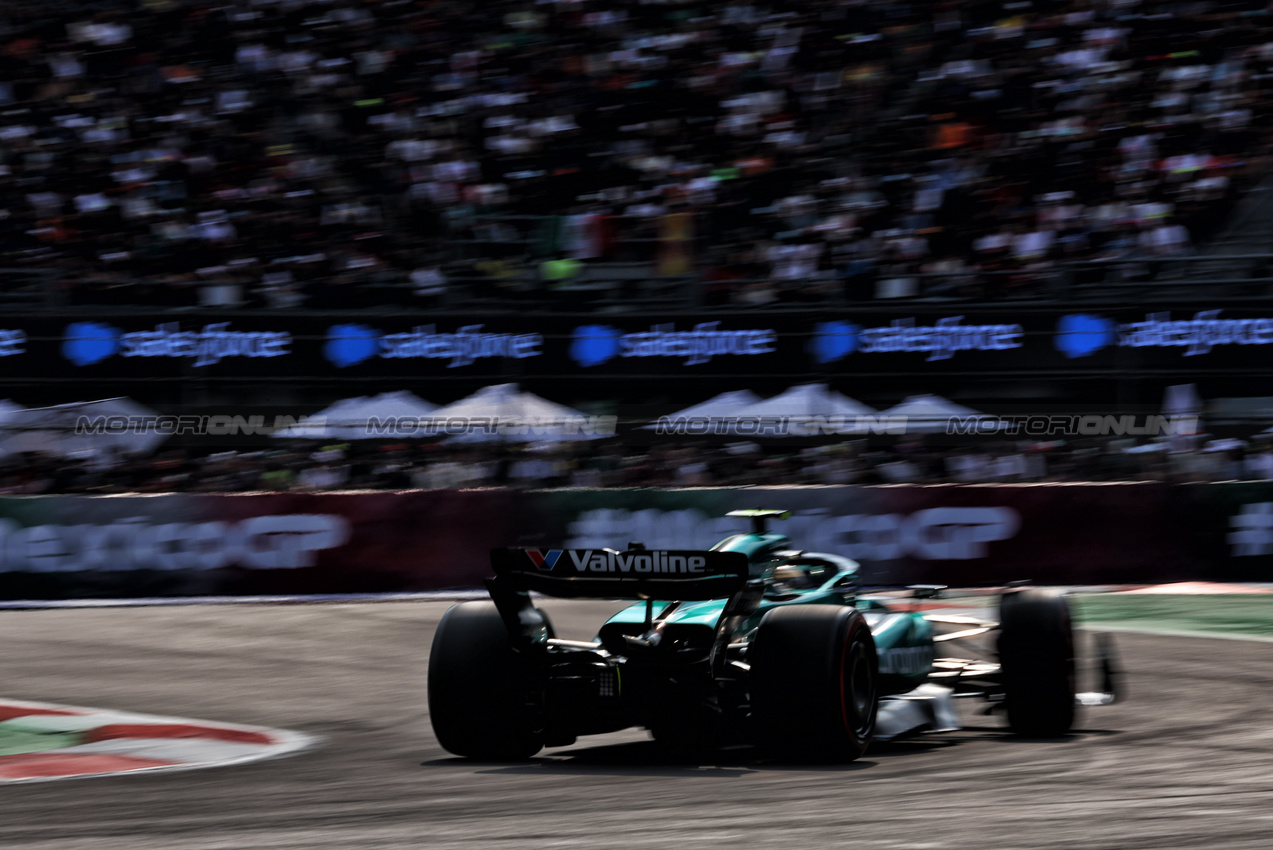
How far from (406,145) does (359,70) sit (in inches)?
66.4

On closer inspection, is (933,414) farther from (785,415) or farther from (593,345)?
(593,345)

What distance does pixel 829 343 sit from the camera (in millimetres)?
16844

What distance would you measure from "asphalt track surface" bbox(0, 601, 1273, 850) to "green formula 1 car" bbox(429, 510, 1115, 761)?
0.51ft

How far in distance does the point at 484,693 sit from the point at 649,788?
1.14m

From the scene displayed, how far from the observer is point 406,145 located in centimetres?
2078

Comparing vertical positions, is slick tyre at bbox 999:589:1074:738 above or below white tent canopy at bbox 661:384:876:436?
below

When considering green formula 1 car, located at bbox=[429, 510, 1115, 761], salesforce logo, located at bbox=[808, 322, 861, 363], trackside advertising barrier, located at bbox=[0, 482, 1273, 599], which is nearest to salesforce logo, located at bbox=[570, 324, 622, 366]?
trackside advertising barrier, located at bbox=[0, 482, 1273, 599]

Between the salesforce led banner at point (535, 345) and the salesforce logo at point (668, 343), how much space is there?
0.01 meters

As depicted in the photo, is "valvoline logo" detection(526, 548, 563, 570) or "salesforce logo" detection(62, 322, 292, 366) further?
"salesforce logo" detection(62, 322, 292, 366)

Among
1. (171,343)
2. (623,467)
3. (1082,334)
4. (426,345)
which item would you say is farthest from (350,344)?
(1082,334)

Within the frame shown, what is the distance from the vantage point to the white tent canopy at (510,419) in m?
16.5

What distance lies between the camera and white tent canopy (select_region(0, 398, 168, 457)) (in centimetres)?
1642

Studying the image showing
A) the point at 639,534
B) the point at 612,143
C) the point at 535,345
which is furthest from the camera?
the point at 612,143

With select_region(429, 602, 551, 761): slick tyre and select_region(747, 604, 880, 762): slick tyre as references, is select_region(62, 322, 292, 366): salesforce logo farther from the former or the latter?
select_region(747, 604, 880, 762): slick tyre
